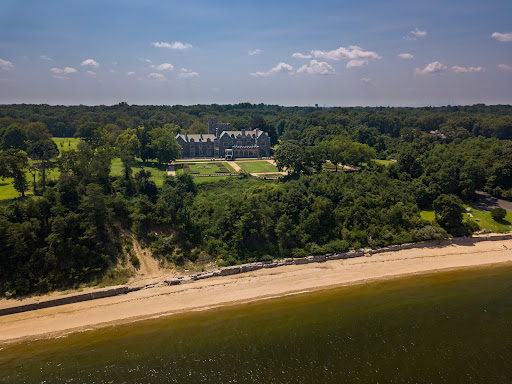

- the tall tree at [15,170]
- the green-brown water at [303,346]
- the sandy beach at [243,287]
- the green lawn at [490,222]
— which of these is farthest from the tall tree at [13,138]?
the green lawn at [490,222]

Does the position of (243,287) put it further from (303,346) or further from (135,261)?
(135,261)

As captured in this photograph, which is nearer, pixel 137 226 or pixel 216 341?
pixel 216 341

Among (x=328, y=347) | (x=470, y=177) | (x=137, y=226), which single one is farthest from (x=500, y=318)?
(x=137, y=226)

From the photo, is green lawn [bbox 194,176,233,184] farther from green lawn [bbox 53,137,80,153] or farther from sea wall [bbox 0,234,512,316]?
green lawn [bbox 53,137,80,153]

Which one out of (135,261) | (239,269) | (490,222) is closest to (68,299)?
(135,261)

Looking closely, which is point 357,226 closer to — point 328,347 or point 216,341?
point 328,347

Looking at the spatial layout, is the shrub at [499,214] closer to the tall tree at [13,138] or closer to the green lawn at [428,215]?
the green lawn at [428,215]

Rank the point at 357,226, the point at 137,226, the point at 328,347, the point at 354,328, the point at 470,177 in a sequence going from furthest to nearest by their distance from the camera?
the point at 470,177 < the point at 357,226 < the point at 137,226 < the point at 354,328 < the point at 328,347
